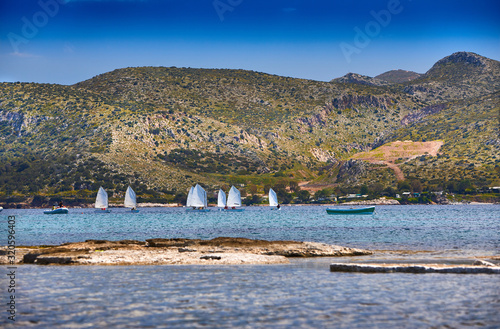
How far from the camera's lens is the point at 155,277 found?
26.6 meters

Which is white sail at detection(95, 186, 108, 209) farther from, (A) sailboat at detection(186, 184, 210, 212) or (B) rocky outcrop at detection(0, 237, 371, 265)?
(B) rocky outcrop at detection(0, 237, 371, 265)

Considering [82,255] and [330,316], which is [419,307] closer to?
[330,316]

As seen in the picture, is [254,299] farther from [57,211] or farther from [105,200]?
[105,200]

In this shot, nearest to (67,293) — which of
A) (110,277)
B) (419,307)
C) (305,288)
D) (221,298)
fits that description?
(110,277)

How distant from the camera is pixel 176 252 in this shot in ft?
116

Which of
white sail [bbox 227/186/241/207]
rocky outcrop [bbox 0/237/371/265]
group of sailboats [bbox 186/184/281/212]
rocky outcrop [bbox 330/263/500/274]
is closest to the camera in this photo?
rocky outcrop [bbox 330/263/500/274]

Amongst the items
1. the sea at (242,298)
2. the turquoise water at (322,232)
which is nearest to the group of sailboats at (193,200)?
the turquoise water at (322,232)

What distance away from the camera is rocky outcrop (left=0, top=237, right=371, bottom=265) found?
3228 centimetres

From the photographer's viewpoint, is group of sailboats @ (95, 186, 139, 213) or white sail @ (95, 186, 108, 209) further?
white sail @ (95, 186, 108, 209)

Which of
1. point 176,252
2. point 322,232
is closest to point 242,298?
point 176,252

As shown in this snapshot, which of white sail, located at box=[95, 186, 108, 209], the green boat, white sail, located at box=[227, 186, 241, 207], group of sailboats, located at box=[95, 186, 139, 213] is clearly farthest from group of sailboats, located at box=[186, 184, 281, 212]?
the green boat

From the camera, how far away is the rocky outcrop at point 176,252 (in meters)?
32.3

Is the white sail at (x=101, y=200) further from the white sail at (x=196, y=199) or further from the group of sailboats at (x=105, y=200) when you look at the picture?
the white sail at (x=196, y=199)

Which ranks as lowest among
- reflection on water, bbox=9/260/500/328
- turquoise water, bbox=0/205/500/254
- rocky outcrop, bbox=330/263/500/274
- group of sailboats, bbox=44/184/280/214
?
turquoise water, bbox=0/205/500/254
